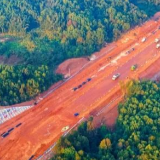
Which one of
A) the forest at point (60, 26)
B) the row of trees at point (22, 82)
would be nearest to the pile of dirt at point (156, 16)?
the forest at point (60, 26)

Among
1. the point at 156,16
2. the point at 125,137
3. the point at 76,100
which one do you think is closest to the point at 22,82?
the point at 76,100

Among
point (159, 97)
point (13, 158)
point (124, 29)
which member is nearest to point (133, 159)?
point (159, 97)

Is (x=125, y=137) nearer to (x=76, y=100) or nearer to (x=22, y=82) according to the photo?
(x=76, y=100)

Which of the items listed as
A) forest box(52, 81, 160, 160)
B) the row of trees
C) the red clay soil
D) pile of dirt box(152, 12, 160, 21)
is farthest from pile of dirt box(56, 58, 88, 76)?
pile of dirt box(152, 12, 160, 21)

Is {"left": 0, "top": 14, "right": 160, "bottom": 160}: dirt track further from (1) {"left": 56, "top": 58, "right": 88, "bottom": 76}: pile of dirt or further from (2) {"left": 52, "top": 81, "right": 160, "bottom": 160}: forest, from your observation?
(2) {"left": 52, "top": 81, "right": 160, "bottom": 160}: forest

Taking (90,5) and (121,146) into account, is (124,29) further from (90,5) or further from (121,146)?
(121,146)
